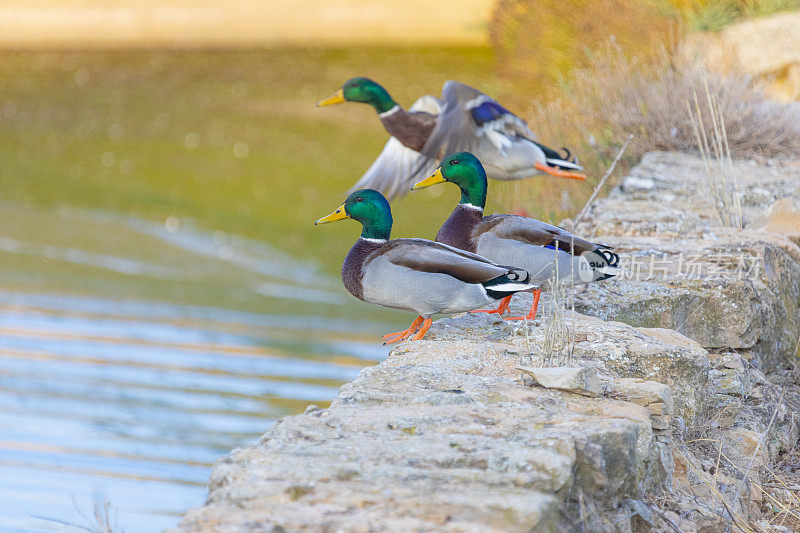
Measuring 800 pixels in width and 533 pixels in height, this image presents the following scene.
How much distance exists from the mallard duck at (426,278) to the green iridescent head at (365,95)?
2.45 m

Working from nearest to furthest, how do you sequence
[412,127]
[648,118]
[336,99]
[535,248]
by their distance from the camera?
[535,248], [412,127], [336,99], [648,118]

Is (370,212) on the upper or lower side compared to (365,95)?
lower

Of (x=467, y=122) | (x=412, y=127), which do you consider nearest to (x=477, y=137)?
(x=467, y=122)

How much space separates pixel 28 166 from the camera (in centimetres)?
1202

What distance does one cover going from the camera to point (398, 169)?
5188 mm

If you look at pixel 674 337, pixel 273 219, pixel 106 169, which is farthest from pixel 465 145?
pixel 106 169

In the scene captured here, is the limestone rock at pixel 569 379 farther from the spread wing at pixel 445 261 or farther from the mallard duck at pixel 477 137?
the mallard duck at pixel 477 137

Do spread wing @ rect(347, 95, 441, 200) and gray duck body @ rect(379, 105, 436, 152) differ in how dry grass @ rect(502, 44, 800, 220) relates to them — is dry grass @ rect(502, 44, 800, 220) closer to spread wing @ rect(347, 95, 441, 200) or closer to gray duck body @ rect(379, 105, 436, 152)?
spread wing @ rect(347, 95, 441, 200)

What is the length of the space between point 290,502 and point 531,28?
8003mm

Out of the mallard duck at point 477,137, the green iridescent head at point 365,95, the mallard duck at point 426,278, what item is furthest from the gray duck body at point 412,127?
the mallard duck at point 426,278

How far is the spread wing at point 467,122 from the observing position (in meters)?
4.47

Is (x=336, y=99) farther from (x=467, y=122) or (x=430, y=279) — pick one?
(x=430, y=279)

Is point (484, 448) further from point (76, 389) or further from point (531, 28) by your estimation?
point (531, 28)

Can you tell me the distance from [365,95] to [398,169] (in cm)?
48
